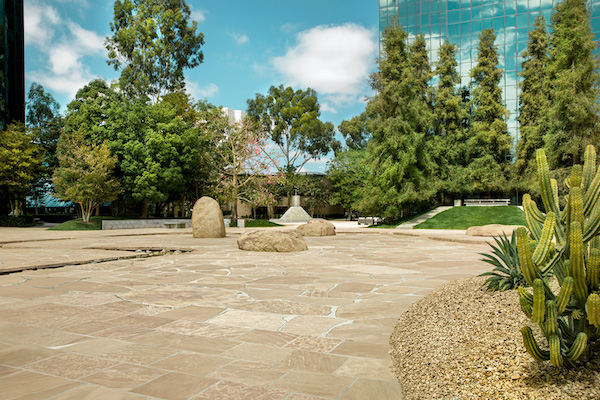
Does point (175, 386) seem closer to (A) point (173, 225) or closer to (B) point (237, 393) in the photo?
(B) point (237, 393)

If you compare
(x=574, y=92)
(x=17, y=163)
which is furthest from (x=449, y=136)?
(x=17, y=163)

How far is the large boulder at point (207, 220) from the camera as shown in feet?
57.0

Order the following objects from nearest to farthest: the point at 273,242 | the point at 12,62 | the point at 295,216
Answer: the point at 273,242 → the point at 12,62 → the point at 295,216

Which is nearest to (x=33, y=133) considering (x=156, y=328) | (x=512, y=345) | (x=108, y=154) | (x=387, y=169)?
(x=108, y=154)

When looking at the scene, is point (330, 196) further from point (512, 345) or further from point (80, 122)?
point (512, 345)

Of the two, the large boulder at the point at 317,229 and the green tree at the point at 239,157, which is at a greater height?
the green tree at the point at 239,157

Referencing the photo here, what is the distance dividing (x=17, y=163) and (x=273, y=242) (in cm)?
2601

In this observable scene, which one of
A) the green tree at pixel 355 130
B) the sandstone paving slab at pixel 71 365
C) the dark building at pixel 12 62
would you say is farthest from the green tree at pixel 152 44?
the sandstone paving slab at pixel 71 365

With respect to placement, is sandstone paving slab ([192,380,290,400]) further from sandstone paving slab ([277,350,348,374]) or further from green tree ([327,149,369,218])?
green tree ([327,149,369,218])

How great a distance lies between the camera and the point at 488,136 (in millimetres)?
33188

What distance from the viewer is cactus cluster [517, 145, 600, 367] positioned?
7.37 ft

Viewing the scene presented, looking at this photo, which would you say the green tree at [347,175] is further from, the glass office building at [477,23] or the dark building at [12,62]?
the dark building at [12,62]

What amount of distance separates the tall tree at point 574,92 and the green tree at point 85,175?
2921cm

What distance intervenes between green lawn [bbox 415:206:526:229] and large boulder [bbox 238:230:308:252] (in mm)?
16975
